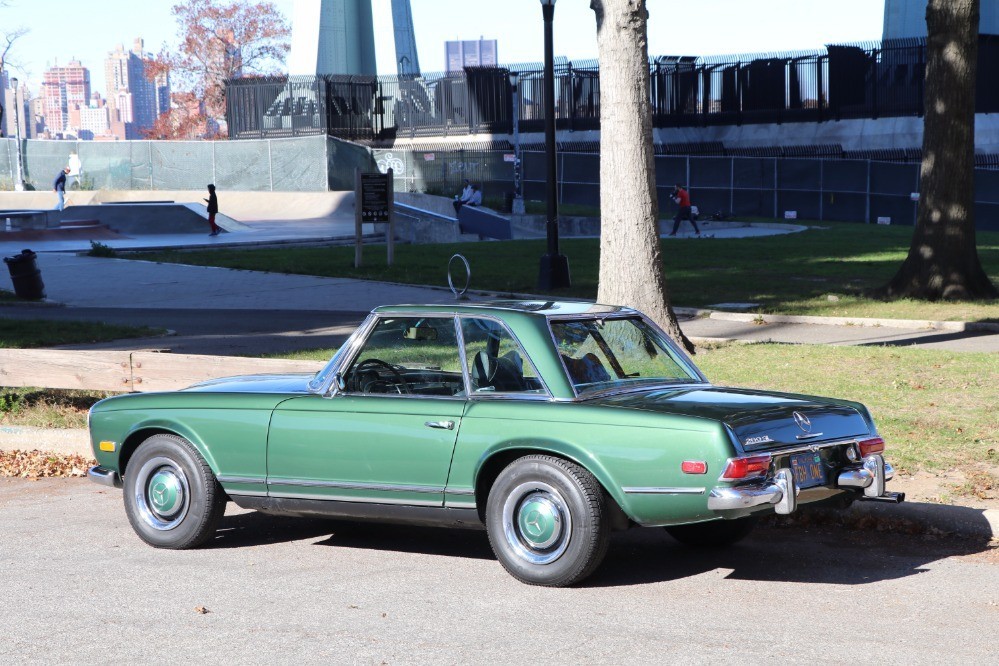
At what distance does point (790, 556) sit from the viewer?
22.5ft

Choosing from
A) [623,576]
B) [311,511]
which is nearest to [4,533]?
[311,511]

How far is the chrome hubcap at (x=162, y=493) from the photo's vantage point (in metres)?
7.18

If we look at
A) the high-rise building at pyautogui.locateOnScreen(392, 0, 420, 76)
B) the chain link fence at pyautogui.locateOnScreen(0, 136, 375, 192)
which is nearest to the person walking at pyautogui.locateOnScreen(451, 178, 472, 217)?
the chain link fence at pyautogui.locateOnScreen(0, 136, 375, 192)

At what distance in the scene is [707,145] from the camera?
52594 millimetres

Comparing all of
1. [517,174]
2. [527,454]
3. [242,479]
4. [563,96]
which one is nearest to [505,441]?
[527,454]

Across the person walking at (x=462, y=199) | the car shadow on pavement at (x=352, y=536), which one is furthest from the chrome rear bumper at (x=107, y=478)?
the person walking at (x=462, y=199)

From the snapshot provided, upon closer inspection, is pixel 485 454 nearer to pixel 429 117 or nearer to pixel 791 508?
pixel 791 508

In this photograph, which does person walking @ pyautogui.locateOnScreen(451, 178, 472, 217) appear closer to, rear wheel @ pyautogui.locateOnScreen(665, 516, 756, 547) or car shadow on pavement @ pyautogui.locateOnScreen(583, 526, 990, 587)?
car shadow on pavement @ pyautogui.locateOnScreen(583, 526, 990, 587)

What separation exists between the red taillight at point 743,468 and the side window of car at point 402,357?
5.66 ft

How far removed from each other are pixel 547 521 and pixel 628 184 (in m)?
7.85

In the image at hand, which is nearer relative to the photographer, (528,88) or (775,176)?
(775,176)

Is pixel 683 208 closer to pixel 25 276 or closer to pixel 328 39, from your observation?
pixel 25 276

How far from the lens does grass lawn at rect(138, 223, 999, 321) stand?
18.8 meters

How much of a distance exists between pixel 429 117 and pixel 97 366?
45847 millimetres
